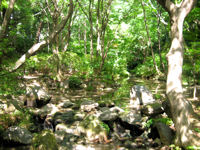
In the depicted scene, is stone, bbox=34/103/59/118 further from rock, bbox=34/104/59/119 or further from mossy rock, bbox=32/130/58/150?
mossy rock, bbox=32/130/58/150

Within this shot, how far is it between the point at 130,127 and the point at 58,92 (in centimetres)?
824

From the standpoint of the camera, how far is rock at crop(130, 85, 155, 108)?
9836 millimetres

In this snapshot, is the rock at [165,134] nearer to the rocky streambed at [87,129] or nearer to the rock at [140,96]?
the rocky streambed at [87,129]

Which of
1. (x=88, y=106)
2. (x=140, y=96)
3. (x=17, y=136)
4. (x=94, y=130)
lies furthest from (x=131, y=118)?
(x=17, y=136)

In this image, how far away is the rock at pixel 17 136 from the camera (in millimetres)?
5875

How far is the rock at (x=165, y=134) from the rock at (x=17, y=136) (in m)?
4.30

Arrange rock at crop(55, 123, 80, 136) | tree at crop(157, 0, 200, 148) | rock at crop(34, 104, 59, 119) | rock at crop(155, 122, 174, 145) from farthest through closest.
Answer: rock at crop(34, 104, 59, 119) < rock at crop(55, 123, 80, 136) < rock at crop(155, 122, 174, 145) < tree at crop(157, 0, 200, 148)

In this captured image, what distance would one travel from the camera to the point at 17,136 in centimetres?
595

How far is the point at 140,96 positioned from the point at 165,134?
472 centimetres

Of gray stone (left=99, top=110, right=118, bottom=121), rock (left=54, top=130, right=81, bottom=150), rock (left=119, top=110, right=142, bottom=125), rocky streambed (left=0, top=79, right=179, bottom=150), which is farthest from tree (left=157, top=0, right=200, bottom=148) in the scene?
rock (left=54, top=130, right=81, bottom=150)

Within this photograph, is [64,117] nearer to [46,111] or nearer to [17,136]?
[46,111]

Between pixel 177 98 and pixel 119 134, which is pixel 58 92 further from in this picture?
pixel 177 98

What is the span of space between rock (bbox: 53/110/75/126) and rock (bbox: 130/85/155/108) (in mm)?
3656

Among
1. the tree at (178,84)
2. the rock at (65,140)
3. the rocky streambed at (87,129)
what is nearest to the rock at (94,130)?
the rocky streambed at (87,129)
